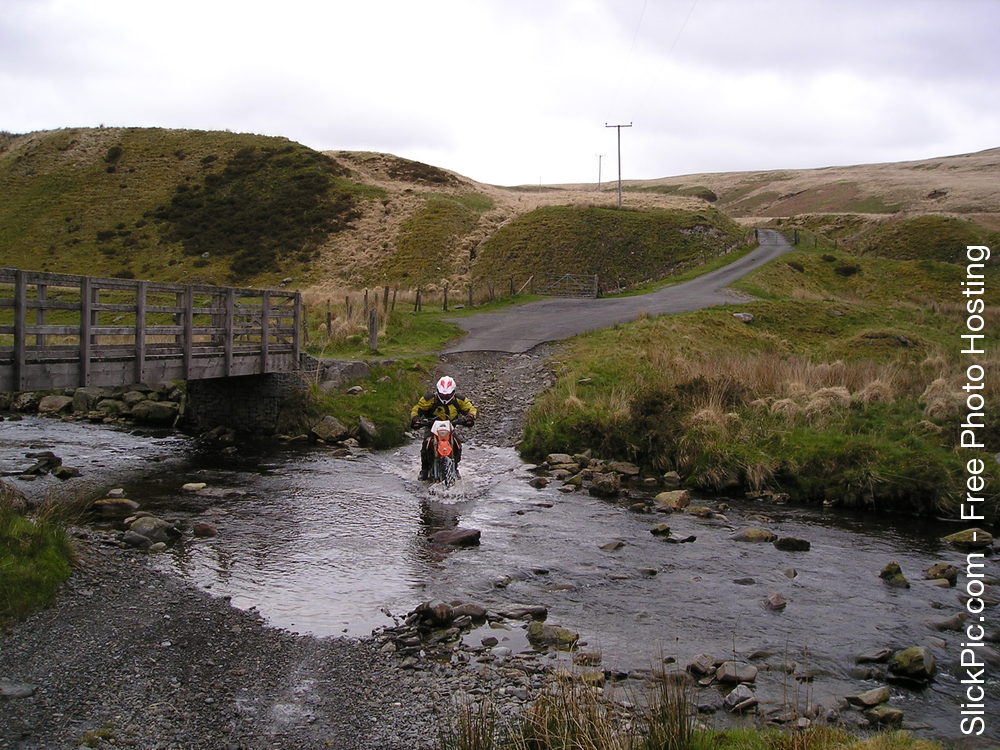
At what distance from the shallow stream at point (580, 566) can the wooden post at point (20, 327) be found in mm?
2199

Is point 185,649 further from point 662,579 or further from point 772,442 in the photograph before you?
point 772,442

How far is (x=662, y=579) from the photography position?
1134 centimetres

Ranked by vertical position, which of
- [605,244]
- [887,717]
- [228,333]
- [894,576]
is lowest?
[887,717]

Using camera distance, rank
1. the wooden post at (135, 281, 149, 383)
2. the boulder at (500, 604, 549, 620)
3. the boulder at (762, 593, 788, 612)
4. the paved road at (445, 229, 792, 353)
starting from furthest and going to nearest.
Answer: the paved road at (445, 229, 792, 353)
the wooden post at (135, 281, 149, 383)
the boulder at (762, 593, 788, 612)
the boulder at (500, 604, 549, 620)

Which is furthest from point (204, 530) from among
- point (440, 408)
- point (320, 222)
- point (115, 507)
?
point (320, 222)

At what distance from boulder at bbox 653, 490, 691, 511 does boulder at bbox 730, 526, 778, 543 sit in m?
2.00

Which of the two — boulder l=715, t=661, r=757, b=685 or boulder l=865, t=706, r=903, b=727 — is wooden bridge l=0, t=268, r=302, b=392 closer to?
boulder l=715, t=661, r=757, b=685

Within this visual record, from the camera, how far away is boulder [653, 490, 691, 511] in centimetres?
1567

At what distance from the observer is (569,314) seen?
39.1 meters

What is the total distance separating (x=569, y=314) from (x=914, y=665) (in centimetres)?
3134

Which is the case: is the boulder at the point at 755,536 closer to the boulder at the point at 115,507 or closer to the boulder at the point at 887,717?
the boulder at the point at 887,717

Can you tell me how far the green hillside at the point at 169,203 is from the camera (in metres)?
64.1

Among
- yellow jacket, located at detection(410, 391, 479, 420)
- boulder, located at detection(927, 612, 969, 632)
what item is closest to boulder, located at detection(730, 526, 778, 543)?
boulder, located at detection(927, 612, 969, 632)

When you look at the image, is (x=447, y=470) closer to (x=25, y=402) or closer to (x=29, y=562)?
(x=29, y=562)
